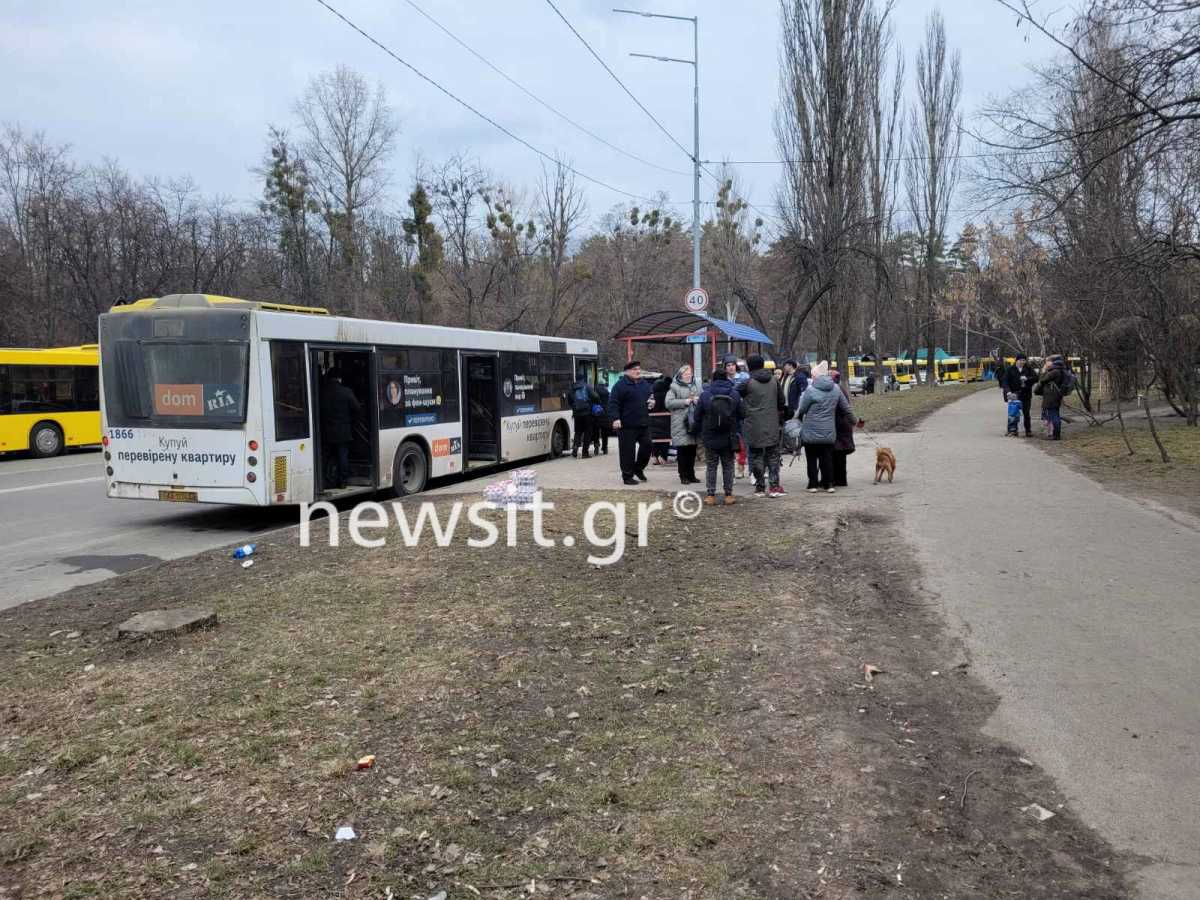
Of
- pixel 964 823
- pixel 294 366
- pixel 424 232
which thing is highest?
pixel 424 232

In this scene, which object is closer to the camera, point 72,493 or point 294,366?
point 294,366

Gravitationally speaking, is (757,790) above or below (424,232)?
below

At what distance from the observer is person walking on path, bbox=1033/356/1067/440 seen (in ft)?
61.9

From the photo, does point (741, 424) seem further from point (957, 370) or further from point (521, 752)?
point (957, 370)

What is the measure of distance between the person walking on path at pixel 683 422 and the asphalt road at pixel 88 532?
18.3ft

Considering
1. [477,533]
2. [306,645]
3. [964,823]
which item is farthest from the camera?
[477,533]

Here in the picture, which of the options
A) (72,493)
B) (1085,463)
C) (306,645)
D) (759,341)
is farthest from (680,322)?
(306,645)

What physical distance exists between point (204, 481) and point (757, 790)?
8.91m

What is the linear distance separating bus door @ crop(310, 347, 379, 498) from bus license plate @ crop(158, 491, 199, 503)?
145 cm

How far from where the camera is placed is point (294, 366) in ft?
36.7

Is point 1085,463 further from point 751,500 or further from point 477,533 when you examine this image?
point 477,533

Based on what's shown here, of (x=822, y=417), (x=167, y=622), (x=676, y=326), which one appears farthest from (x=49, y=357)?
(x=167, y=622)

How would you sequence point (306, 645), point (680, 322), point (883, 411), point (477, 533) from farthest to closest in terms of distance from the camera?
1. point (883, 411)
2. point (680, 322)
3. point (477, 533)
4. point (306, 645)

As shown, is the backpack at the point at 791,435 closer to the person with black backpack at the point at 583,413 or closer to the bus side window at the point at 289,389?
the person with black backpack at the point at 583,413
